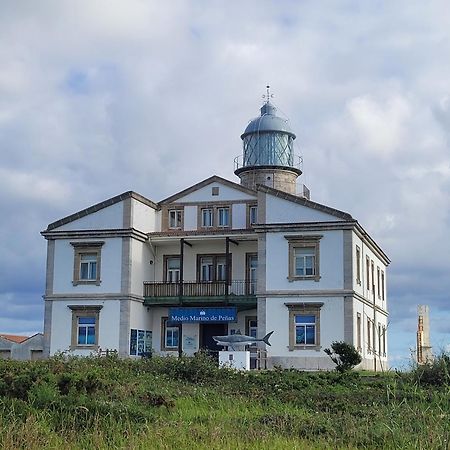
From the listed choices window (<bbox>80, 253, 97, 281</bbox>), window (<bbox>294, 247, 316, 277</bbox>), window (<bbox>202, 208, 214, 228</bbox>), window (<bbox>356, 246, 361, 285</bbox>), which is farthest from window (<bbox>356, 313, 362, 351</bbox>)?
window (<bbox>80, 253, 97, 281</bbox>)

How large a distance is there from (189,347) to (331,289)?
26.7 ft

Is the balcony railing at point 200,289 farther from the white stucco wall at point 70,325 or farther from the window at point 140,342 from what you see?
the white stucco wall at point 70,325

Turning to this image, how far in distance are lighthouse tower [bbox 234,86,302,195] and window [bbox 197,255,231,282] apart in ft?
21.1

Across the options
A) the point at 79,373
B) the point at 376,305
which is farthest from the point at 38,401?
the point at 376,305

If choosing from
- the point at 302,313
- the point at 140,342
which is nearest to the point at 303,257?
the point at 302,313

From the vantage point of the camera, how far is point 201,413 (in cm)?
1335

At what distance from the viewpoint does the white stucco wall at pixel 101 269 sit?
132ft

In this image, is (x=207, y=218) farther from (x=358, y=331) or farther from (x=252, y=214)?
(x=358, y=331)

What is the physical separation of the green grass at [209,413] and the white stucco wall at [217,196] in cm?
2368

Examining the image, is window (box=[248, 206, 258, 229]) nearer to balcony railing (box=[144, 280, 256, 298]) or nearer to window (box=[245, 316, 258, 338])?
balcony railing (box=[144, 280, 256, 298])

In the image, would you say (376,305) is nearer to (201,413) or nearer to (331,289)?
(331,289)

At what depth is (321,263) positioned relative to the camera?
3775cm

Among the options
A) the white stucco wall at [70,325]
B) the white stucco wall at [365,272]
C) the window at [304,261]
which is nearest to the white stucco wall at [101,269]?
the white stucco wall at [70,325]

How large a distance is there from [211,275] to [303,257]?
582 cm
